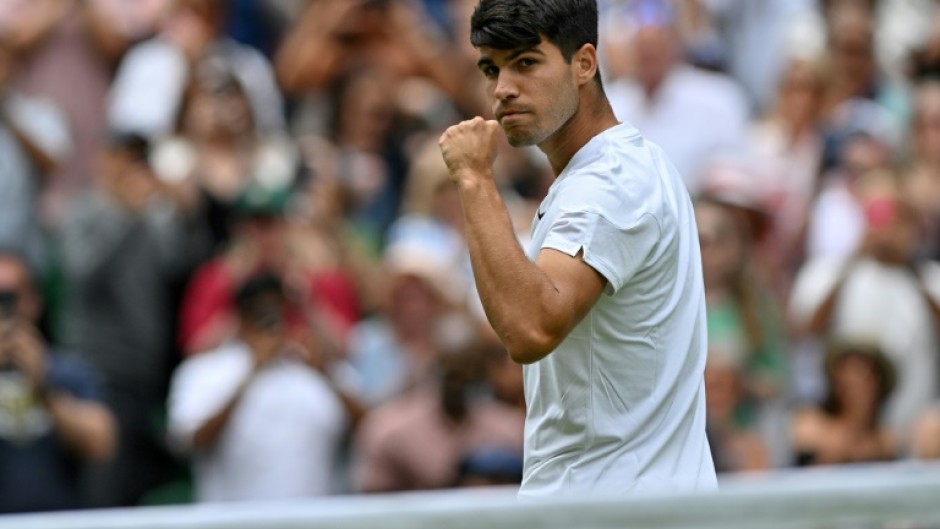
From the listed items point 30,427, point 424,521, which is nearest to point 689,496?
point 424,521

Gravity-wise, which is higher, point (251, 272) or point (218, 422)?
point (251, 272)

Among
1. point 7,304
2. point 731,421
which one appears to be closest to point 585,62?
point 7,304

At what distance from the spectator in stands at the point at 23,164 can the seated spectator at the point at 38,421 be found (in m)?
0.98

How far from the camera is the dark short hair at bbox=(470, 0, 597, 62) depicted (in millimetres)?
3961

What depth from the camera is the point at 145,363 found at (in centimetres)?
879

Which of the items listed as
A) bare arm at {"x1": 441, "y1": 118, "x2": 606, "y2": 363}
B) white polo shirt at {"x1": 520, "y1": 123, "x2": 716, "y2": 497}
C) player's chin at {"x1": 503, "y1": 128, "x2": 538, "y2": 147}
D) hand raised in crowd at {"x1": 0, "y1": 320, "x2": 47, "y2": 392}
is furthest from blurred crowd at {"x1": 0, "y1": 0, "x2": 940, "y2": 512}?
bare arm at {"x1": 441, "y1": 118, "x2": 606, "y2": 363}

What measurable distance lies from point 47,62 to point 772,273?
3.96 metres

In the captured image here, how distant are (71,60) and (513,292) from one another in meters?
6.57

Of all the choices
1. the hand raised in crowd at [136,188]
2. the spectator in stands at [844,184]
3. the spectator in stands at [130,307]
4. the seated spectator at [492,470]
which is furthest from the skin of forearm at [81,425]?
the spectator in stands at [844,184]

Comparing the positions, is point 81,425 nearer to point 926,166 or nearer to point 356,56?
point 356,56

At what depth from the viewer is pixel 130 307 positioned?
8.80 m

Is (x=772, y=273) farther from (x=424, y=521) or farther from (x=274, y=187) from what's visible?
(x=424, y=521)

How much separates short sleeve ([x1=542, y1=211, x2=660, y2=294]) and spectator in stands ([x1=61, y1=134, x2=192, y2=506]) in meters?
5.10

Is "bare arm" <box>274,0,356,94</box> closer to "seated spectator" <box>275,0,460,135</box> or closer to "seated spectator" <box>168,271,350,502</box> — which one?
"seated spectator" <box>275,0,460,135</box>
